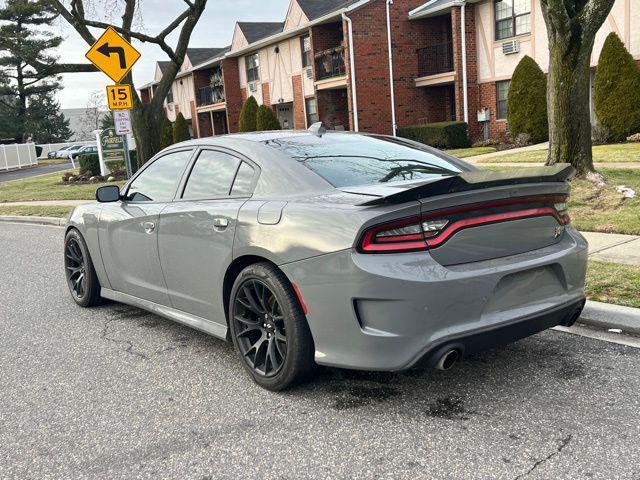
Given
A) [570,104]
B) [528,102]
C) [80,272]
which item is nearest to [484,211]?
[80,272]

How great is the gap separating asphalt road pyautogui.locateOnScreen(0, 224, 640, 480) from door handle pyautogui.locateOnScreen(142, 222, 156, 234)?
89 cm

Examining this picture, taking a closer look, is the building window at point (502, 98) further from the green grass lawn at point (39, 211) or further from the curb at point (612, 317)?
the curb at point (612, 317)

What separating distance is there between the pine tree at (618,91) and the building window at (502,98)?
4917 mm

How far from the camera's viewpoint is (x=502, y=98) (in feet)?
79.7

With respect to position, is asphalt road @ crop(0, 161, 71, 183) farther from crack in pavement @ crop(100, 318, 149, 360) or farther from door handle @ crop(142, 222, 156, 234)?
door handle @ crop(142, 222, 156, 234)

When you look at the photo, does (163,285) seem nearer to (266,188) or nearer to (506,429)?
(266,188)

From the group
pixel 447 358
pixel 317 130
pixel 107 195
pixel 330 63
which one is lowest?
pixel 447 358

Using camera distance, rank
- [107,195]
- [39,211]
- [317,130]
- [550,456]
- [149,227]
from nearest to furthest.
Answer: [550,456] < [317,130] < [149,227] < [107,195] < [39,211]

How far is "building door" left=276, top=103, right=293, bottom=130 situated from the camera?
3658 centimetres

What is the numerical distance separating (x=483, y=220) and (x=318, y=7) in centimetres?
2942

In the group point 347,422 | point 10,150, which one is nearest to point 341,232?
point 347,422

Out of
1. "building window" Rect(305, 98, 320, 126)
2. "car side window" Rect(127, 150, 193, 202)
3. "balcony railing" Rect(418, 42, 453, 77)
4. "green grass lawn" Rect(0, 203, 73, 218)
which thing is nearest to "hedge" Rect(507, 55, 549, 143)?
"balcony railing" Rect(418, 42, 453, 77)

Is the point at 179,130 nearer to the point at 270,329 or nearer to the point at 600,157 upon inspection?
the point at 600,157

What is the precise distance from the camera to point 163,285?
4.86m
